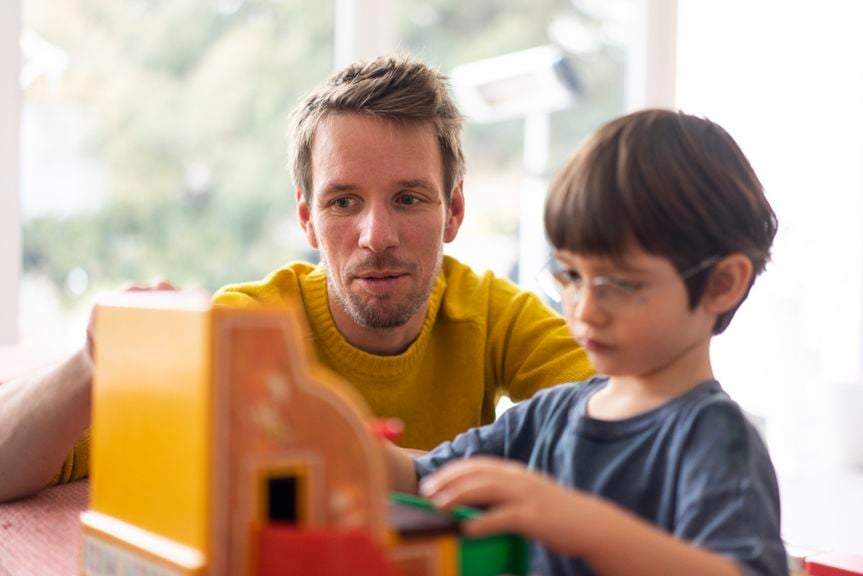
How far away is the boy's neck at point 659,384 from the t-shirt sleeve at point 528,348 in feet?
1.90

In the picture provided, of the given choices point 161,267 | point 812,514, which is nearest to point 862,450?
point 812,514

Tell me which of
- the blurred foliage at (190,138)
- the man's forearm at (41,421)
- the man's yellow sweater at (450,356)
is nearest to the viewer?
the man's forearm at (41,421)

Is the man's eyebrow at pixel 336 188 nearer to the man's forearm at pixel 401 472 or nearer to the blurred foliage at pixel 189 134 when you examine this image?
the man's forearm at pixel 401 472

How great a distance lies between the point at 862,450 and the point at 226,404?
3.05m

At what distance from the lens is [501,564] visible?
0.72 meters

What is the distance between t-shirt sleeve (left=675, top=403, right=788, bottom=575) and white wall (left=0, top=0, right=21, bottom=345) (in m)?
1.85

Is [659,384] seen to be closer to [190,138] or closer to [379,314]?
[379,314]

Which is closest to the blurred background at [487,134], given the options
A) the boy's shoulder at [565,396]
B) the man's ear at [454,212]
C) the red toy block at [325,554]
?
the man's ear at [454,212]

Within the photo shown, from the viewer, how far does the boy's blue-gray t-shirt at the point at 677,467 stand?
740 millimetres

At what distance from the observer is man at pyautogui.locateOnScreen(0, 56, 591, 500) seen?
1.46 meters

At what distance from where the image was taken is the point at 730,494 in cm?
75

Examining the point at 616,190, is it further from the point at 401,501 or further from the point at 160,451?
the point at 160,451

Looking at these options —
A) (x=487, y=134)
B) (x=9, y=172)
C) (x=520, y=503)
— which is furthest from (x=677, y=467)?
(x=487, y=134)

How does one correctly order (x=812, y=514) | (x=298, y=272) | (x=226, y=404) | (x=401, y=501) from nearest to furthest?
(x=226, y=404)
(x=401, y=501)
(x=298, y=272)
(x=812, y=514)
